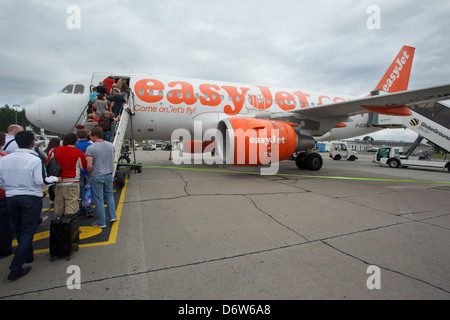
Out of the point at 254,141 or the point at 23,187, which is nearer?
the point at 23,187

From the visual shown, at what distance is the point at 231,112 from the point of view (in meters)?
9.80

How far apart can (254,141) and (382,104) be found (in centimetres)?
481

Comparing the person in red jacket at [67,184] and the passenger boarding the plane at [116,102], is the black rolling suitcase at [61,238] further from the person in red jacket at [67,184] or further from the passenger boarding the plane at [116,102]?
the passenger boarding the plane at [116,102]

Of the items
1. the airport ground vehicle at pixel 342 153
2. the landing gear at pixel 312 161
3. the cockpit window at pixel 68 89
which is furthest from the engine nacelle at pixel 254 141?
the airport ground vehicle at pixel 342 153

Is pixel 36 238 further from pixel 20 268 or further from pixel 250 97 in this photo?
pixel 250 97

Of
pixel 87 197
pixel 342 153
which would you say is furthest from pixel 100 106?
pixel 342 153

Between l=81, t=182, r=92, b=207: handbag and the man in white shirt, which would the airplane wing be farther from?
the man in white shirt

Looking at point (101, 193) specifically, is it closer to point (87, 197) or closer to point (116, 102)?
point (87, 197)

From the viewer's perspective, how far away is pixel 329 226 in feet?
11.7

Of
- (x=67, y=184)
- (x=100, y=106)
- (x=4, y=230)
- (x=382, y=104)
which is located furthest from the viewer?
(x=382, y=104)

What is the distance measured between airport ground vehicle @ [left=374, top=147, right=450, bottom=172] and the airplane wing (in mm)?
6592

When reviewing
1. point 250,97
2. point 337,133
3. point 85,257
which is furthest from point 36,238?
point 337,133

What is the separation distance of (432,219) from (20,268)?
6.24m

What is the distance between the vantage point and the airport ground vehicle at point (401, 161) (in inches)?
491
